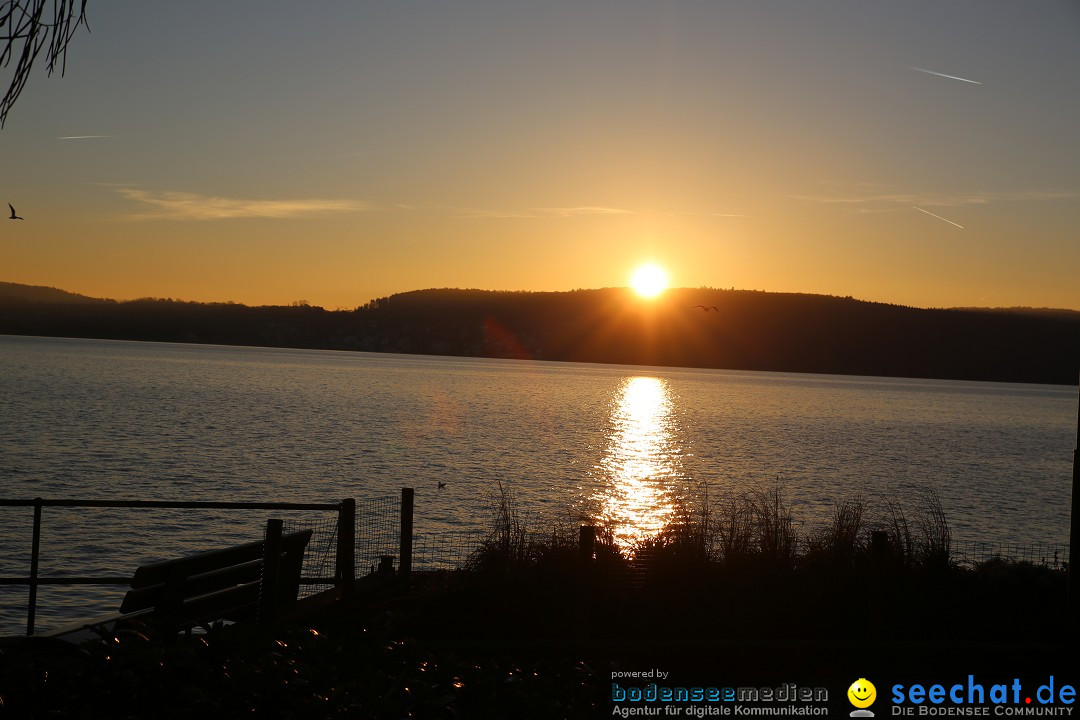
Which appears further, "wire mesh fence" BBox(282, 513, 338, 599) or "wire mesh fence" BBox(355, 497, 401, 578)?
"wire mesh fence" BBox(355, 497, 401, 578)

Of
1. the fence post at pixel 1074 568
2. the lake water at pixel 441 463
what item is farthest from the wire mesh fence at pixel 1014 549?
the fence post at pixel 1074 568

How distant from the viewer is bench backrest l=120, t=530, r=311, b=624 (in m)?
8.03

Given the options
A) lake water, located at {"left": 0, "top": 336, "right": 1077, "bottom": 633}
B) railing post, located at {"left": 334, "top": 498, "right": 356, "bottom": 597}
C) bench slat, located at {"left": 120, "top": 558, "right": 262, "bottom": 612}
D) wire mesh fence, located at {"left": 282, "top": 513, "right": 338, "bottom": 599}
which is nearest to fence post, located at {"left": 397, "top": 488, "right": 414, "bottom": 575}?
railing post, located at {"left": 334, "top": 498, "right": 356, "bottom": 597}

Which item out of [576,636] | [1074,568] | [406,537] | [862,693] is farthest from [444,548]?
[1074,568]

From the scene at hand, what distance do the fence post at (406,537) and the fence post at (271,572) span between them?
2982 millimetres

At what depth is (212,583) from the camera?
29.8 feet

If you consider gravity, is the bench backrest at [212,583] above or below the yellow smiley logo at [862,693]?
above

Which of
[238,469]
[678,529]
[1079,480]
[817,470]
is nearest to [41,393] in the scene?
[238,469]

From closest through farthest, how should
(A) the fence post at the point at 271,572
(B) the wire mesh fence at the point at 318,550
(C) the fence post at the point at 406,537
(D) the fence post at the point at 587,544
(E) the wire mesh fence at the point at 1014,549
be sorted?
(A) the fence post at the point at 271,572 < (D) the fence post at the point at 587,544 < (C) the fence post at the point at 406,537 < (B) the wire mesh fence at the point at 318,550 < (E) the wire mesh fence at the point at 1014,549

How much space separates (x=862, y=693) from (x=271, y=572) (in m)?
6.09

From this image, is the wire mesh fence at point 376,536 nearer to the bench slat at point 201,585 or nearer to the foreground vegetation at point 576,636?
the foreground vegetation at point 576,636

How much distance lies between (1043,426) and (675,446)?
208 ft

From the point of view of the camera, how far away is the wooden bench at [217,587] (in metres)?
7.96

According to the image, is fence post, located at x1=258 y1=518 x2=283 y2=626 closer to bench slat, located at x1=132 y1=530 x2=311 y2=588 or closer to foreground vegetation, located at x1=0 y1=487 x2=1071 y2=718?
bench slat, located at x1=132 y1=530 x2=311 y2=588
